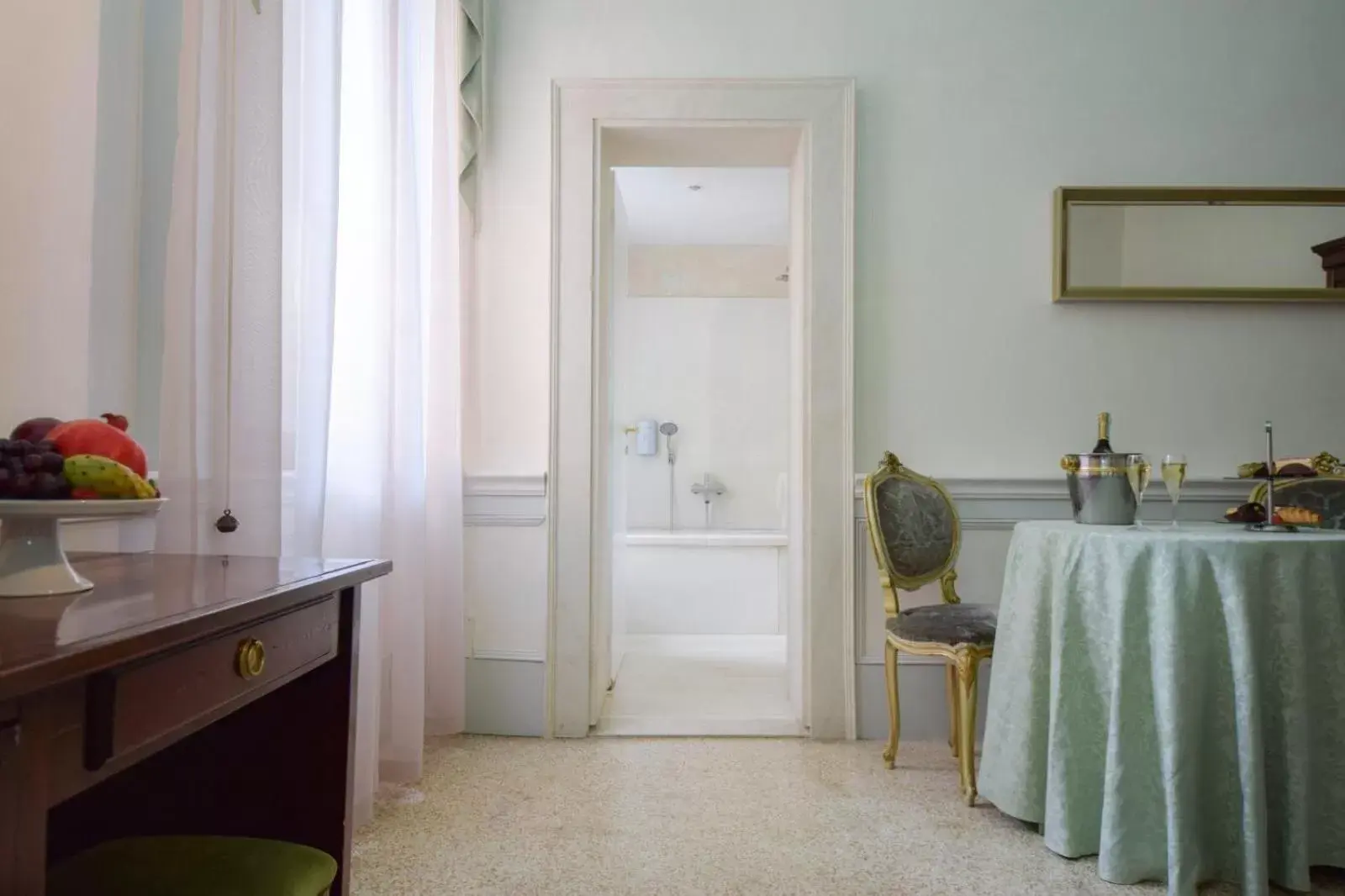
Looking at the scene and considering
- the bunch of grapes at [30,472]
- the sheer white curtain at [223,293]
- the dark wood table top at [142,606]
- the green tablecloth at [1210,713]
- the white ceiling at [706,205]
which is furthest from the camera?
the white ceiling at [706,205]

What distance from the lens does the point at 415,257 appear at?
2.37 meters

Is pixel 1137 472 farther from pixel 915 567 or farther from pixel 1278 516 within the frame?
pixel 915 567

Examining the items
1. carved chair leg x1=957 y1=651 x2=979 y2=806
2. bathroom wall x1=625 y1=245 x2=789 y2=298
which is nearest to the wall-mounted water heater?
bathroom wall x1=625 y1=245 x2=789 y2=298

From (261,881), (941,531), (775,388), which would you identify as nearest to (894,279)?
(941,531)

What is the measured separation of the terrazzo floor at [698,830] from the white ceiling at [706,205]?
291 cm

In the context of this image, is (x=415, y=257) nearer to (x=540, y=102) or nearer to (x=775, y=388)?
(x=540, y=102)

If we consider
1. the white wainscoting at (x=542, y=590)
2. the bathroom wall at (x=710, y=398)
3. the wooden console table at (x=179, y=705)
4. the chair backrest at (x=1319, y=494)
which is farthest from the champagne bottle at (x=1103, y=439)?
the bathroom wall at (x=710, y=398)

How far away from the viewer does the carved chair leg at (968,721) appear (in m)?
2.31

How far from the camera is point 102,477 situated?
838mm

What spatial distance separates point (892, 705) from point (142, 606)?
2.32m

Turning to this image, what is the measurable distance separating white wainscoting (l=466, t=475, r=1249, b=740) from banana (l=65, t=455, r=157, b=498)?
211cm

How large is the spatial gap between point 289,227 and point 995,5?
2.67 m

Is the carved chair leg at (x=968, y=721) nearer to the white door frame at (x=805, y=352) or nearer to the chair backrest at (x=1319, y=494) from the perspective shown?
the white door frame at (x=805, y=352)

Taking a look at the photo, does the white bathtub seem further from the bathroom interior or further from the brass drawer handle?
the brass drawer handle
